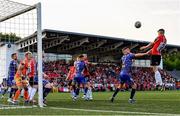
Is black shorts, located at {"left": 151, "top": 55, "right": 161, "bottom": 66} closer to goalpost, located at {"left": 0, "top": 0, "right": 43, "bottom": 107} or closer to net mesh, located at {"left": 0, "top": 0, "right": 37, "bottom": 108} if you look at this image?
goalpost, located at {"left": 0, "top": 0, "right": 43, "bottom": 107}

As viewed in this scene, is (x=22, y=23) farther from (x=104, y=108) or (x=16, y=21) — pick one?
(x=104, y=108)

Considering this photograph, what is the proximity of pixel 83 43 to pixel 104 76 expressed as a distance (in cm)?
546

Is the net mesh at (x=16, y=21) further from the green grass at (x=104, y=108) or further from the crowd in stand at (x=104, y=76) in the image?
the crowd in stand at (x=104, y=76)

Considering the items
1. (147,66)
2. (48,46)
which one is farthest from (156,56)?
(147,66)

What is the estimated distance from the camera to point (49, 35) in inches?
2060

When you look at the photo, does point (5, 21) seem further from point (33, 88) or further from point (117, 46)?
point (117, 46)

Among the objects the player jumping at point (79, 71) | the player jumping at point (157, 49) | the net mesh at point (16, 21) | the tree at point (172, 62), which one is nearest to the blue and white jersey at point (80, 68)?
the player jumping at point (79, 71)

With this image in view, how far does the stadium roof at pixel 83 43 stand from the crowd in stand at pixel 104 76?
7.56 feet

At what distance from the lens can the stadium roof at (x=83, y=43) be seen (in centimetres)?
5359

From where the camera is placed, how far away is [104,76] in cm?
5609

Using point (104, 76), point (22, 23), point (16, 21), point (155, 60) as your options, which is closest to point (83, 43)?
point (104, 76)

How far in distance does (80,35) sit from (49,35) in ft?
13.9

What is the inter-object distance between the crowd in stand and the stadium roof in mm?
2305

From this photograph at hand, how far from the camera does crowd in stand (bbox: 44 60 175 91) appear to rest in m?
49.8
